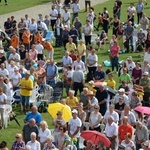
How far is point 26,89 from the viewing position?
960 inches

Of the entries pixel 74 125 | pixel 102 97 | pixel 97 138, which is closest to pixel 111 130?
pixel 97 138

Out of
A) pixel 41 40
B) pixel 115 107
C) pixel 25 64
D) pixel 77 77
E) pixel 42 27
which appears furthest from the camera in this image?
pixel 42 27

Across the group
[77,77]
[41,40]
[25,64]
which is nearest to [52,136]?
[77,77]

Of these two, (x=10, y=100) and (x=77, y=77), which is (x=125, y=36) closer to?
(x=77, y=77)

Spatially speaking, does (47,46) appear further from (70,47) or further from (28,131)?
(28,131)

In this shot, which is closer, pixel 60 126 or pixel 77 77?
pixel 60 126

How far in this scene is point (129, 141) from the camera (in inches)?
741

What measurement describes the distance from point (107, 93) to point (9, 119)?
3.53 meters

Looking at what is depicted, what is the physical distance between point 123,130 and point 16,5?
27.8m

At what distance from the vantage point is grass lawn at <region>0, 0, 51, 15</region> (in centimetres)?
4450

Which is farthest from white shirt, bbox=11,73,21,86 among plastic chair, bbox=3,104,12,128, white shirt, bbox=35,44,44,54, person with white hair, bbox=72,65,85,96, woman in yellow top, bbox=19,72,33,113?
white shirt, bbox=35,44,44,54

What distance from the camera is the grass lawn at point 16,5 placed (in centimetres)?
4450

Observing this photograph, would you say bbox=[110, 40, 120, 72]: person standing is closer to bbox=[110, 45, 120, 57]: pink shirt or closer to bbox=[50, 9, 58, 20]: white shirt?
bbox=[110, 45, 120, 57]: pink shirt

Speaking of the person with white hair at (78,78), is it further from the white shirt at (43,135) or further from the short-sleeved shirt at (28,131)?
the white shirt at (43,135)
